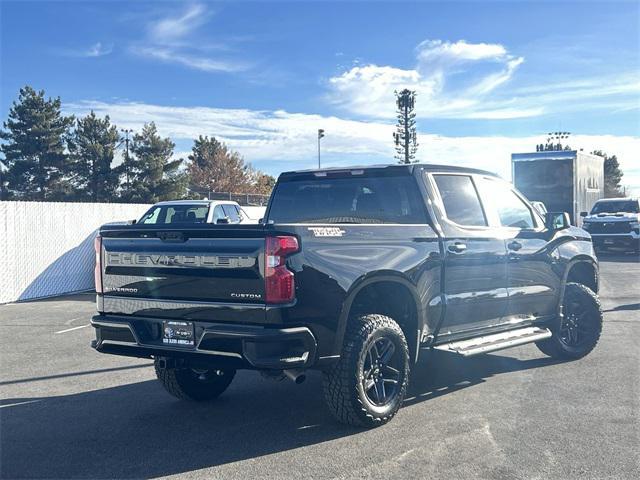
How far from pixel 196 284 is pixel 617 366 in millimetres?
4769

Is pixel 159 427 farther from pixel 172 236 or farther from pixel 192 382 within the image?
pixel 172 236

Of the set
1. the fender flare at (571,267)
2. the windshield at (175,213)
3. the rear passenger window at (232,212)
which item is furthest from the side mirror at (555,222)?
the rear passenger window at (232,212)

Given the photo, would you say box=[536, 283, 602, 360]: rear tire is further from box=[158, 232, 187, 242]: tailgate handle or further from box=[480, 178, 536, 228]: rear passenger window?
box=[158, 232, 187, 242]: tailgate handle

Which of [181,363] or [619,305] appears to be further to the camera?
[619,305]

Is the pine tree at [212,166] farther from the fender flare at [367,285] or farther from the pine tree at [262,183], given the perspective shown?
the fender flare at [367,285]

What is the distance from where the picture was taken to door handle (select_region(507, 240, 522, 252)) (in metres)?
6.53

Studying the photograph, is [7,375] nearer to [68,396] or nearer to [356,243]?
[68,396]

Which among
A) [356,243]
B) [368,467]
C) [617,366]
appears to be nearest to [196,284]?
[356,243]

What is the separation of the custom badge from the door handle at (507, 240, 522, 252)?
2354 millimetres

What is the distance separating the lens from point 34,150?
5381 cm

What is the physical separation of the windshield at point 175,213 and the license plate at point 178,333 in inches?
372

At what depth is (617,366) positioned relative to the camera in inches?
276

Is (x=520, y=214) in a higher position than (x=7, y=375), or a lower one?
higher

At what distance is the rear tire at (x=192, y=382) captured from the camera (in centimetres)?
584
